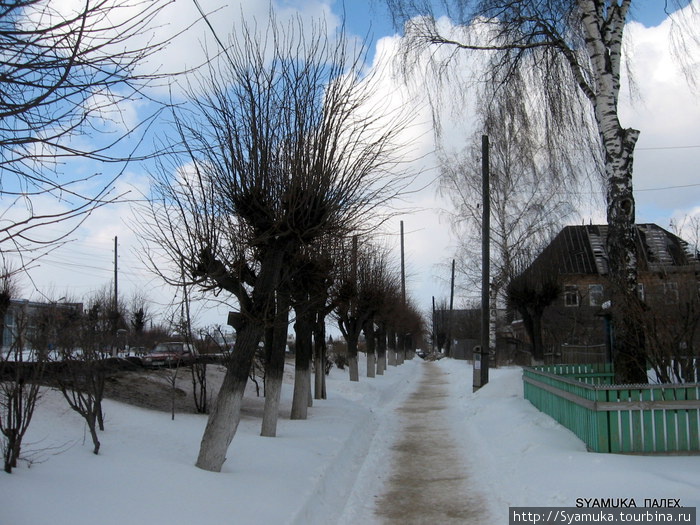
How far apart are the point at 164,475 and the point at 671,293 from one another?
869 cm

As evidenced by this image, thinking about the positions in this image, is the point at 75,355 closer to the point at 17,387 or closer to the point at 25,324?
the point at 25,324

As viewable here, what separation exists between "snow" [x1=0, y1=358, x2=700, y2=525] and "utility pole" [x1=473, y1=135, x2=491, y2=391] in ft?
27.5

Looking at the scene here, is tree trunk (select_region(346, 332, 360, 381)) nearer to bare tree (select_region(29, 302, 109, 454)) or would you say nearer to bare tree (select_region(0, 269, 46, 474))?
bare tree (select_region(29, 302, 109, 454))

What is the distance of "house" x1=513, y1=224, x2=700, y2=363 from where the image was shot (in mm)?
9234

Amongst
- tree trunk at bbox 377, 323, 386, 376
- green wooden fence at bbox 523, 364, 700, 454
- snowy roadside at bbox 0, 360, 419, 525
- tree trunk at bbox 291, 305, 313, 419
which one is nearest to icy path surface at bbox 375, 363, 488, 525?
snowy roadside at bbox 0, 360, 419, 525

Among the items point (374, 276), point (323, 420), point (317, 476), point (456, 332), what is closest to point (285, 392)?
point (323, 420)

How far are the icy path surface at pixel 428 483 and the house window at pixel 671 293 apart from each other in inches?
173

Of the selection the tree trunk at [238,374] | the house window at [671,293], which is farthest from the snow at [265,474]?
the house window at [671,293]

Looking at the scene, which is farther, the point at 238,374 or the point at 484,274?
the point at 484,274

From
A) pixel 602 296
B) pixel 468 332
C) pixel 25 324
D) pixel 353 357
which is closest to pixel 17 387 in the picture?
pixel 25 324

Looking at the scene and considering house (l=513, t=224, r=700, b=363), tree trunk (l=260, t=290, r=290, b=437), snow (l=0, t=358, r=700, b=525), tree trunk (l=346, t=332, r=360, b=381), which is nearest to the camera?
snow (l=0, t=358, r=700, b=525)

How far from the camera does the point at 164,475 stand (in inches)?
247

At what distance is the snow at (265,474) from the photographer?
5.20 metres

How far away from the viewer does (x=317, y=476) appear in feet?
25.6
